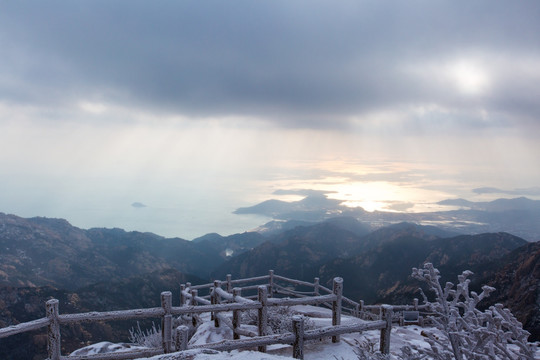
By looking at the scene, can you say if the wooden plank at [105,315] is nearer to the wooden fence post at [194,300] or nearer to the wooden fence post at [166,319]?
the wooden fence post at [166,319]

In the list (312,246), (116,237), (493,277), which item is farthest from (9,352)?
(116,237)

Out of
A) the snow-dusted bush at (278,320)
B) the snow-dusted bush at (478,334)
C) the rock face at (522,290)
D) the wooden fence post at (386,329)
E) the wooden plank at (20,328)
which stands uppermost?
the snow-dusted bush at (478,334)

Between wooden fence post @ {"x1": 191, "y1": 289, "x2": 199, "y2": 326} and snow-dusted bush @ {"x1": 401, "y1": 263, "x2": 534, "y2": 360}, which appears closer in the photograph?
snow-dusted bush @ {"x1": 401, "y1": 263, "x2": 534, "y2": 360}

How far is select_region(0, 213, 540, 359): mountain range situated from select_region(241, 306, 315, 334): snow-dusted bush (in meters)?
9.32

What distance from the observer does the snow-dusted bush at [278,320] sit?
8961 millimetres

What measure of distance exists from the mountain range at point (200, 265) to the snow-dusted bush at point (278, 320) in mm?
9320

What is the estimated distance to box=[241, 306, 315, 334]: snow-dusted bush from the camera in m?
8.96

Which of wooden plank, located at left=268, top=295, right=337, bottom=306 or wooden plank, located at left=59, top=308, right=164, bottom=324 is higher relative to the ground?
wooden plank, located at left=59, top=308, right=164, bottom=324

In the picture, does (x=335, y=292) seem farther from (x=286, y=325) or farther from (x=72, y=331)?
(x=72, y=331)

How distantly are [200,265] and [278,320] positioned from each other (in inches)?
2928

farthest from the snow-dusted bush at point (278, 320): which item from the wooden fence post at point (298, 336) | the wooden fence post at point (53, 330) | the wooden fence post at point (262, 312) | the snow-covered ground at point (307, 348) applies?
the wooden fence post at point (53, 330)

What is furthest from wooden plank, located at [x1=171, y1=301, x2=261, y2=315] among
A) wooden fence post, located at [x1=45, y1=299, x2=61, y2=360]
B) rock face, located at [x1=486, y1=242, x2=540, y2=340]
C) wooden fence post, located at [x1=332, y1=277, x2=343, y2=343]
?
rock face, located at [x1=486, y1=242, x2=540, y2=340]

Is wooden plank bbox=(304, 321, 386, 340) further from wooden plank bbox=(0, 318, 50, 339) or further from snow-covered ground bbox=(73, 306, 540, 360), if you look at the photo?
wooden plank bbox=(0, 318, 50, 339)

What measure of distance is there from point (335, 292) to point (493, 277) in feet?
63.2
